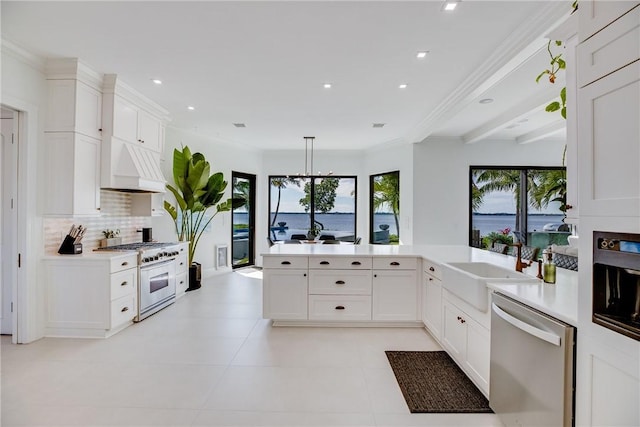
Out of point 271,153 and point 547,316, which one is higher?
point 271,153

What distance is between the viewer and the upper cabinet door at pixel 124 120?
12.9 ft

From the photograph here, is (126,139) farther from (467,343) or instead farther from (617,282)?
(617,282)

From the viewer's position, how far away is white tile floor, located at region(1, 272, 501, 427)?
2.17 m

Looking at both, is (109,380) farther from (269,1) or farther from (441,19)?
(441,19)

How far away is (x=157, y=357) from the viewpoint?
3039 mm

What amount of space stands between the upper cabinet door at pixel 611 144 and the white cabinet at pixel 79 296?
413cm

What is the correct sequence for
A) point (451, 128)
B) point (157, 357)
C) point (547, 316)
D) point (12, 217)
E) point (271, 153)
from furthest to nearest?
point (271, 153) → point (451, 128) → point (12, 217) → point (157, 357) → point (547, 316)

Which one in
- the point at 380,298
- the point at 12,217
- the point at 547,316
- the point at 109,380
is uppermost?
the point at 12,217

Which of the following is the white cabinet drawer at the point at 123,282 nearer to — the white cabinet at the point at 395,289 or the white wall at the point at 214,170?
the white wall at the point at 214,170

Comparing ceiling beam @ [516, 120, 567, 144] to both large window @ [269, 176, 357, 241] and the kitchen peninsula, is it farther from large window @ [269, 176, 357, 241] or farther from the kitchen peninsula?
large window @ [269, 176, 357, 241]

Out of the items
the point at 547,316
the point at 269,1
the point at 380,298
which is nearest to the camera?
the point at 547,316

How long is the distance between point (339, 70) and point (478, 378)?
3.15 meters

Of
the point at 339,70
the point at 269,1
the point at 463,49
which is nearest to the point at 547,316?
the point at 463,49

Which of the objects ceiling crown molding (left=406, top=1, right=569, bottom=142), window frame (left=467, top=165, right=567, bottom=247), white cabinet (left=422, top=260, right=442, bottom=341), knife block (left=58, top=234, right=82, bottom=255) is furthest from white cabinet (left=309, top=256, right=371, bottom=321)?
window frame (left=467, top=165, right=567, bottom=247)
